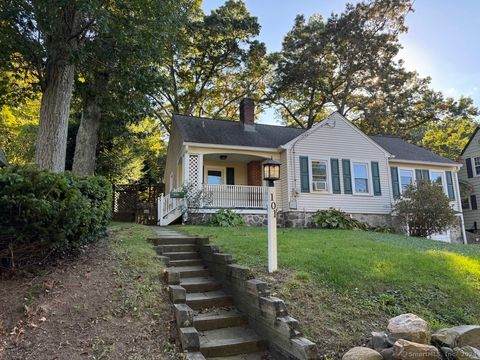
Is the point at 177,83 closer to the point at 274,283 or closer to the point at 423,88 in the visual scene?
the point at 423,88

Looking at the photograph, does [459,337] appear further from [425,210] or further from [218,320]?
[425,210]

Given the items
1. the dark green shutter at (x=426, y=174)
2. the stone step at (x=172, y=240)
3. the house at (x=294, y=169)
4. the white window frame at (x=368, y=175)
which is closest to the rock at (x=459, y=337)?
the stone step at (x=172, y=240)

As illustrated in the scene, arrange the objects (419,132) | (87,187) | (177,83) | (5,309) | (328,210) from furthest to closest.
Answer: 1. (419,132)
2. (177,83)
3. (328,210)
4. (87,187)
5. (5,309)

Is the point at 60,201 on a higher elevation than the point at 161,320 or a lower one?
higher

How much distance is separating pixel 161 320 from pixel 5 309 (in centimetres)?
181

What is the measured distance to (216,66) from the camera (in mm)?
24312

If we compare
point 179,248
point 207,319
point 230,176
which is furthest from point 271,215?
point 230,176

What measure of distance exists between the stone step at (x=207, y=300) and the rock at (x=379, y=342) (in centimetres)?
221

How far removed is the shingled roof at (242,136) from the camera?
14328 mm

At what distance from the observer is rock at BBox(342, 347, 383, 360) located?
11.1 ft

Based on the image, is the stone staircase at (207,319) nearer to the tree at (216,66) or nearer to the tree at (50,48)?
the tree at (50,48)

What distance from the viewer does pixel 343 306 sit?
4.49 metres

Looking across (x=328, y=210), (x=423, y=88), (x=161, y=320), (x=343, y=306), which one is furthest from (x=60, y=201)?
(x=423, y=88)

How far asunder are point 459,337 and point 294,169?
425 inches
